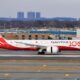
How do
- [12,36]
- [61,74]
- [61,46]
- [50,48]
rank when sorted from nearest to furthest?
[61,74] < [50,48] < [61,46] < [12,36]

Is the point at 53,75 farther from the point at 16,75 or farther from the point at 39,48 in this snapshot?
the point at 39,48

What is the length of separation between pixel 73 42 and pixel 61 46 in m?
1.72

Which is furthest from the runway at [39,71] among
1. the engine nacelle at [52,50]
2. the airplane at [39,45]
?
the airplane at [39,45]

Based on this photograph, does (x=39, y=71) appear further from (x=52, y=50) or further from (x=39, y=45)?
(x=39, y=45)

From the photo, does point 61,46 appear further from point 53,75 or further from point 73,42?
point 53,75

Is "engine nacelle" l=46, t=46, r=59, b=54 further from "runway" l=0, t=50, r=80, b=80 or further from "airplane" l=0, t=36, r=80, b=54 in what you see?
"runway" l=0, t=50, r=80, b=80

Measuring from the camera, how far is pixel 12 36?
302ft

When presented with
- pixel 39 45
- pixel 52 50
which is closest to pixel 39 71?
pixel 52 50

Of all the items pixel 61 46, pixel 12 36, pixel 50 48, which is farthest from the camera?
pixel 12 36

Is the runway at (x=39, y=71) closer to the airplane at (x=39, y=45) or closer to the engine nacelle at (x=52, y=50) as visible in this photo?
the engine nacelle at (x=52, y=50)

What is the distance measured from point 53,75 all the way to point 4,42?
128ft

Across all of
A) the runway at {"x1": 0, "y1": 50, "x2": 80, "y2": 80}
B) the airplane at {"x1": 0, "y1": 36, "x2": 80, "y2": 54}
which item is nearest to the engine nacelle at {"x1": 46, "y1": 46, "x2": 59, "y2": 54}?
the airplane at {"x1": 0, "y1": 36, "x2": 80, "y2": 54}

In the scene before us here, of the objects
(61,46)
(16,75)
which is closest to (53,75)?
(16,75)

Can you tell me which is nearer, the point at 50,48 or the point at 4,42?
the point at 50,48
